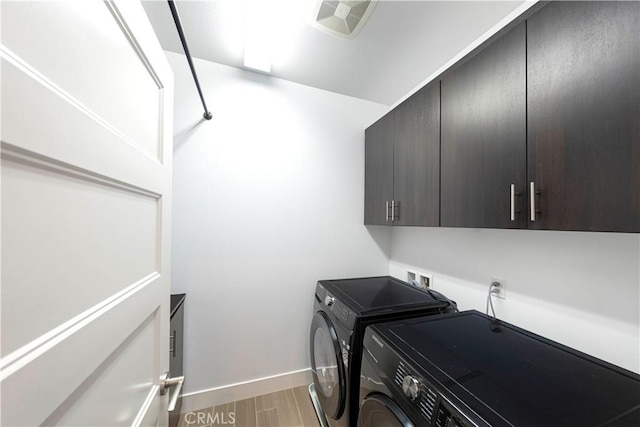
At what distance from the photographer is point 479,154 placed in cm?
103

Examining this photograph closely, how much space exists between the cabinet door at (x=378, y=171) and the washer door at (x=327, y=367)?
0.88m

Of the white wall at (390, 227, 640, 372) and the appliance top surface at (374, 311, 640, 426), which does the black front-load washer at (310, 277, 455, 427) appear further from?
the white wall at (390, 227, 640, 372)

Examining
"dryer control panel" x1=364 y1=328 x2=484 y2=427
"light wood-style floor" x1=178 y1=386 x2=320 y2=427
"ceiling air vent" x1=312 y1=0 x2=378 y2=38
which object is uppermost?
"ceiling air vent" x1=312 y1=0 x2=378 y2=38

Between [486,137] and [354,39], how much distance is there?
40.2 inches

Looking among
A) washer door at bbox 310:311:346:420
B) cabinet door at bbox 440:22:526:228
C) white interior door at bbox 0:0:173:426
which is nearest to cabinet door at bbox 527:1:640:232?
cabinet door at bbox 440:22:526:228

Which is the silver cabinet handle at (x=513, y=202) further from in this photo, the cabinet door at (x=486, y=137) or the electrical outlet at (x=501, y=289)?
the electrical outlet at (x=501, y=289)

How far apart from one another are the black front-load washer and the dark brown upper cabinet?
19.8 inches

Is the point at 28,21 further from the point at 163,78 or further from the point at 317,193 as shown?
the point at 317,193

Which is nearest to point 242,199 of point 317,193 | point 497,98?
point 317,193

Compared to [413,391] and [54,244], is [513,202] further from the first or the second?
[54,244]

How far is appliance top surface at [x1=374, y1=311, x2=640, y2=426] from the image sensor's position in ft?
2.06

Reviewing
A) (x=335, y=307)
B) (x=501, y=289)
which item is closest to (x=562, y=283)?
(x=501, y=289)

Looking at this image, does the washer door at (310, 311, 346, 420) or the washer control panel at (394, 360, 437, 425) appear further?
the washer door at (310, 311, 346, 420)

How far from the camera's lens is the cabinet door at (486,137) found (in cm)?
88
